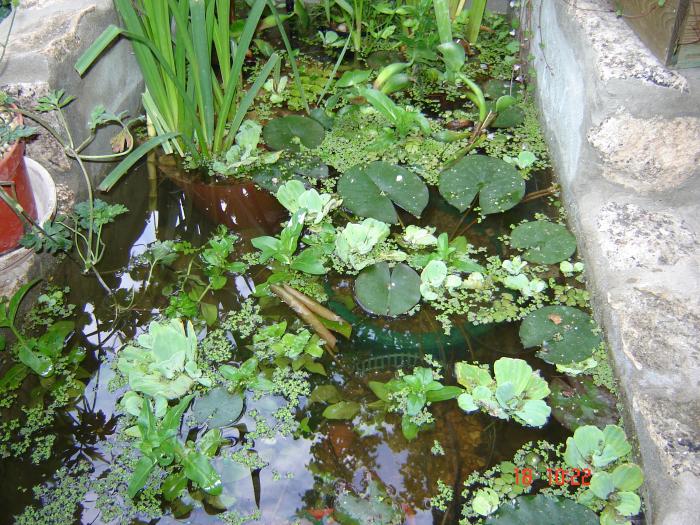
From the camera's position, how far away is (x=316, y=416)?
59.7 inches

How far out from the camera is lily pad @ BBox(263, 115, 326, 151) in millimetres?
2246

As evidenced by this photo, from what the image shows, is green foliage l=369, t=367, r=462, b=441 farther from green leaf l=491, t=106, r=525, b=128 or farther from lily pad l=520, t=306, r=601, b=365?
green leaf l=491, t=106, r=525, b=128

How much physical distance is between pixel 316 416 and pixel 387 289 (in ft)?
1.41

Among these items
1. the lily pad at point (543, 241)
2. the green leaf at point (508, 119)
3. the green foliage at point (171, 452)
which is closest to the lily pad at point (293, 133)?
the green leaf at point (508, 119)

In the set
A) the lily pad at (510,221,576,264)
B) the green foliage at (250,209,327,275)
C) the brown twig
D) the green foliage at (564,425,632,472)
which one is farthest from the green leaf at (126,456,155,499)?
the lily pad at (510,221,576,264)

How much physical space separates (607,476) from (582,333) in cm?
42

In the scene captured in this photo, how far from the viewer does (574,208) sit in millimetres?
1896

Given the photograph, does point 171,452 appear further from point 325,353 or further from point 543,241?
point 543,241

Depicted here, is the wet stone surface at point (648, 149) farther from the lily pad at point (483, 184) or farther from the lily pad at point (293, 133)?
the lily pad at point (293, 133)

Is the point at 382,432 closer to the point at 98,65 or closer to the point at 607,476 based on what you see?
the point at 607,476

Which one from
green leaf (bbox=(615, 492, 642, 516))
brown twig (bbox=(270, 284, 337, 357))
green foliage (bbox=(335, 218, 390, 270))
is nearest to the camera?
green leaf (bbox=(615, 492, 642, 516))

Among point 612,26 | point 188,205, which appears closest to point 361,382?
point 188,205

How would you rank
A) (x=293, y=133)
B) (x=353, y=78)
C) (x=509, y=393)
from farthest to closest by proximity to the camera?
(x=353, y=78), (x=293, y=133), (x=509, y=393)

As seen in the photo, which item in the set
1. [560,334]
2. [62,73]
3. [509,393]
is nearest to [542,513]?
[509,393]
